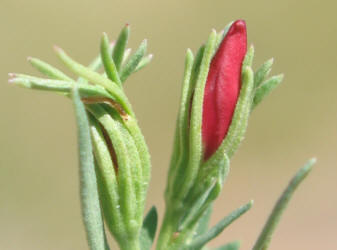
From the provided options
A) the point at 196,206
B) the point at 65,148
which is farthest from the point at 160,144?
the point at 196,206

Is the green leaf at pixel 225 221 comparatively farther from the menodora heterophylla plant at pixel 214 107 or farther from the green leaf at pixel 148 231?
the green leaf at pixel 148 231

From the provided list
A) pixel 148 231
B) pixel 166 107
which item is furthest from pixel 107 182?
pixel 166 107

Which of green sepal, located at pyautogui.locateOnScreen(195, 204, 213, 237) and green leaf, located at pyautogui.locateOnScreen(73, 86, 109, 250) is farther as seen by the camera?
green sepal, located at pyautogui.locateOnScreen(195, 204, 213, 237)

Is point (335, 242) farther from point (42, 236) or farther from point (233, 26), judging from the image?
point (233, 26)

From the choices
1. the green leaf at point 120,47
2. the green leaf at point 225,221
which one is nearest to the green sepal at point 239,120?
the green leaf at point 225,221

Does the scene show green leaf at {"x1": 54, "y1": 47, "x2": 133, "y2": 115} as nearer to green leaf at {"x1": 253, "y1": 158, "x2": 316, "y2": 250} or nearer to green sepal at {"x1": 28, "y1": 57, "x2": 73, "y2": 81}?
green sepal at {"x1": 28, "y1": 57, "x2": 73, "y2": 81}

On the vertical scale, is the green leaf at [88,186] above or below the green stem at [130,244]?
above

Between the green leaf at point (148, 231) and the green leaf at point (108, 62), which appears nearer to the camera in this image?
the green leaf at point (108, 62)

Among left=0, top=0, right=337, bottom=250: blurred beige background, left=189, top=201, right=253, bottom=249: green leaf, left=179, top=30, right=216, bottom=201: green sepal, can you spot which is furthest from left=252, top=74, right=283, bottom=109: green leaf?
left=0, top=0, right=337, bottom=250: blurred beige background
